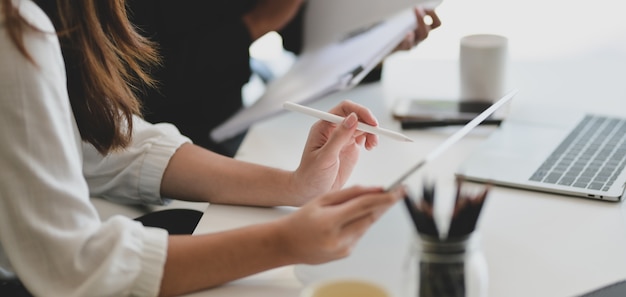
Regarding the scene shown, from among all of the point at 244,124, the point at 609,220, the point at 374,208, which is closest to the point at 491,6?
the point at 244,124

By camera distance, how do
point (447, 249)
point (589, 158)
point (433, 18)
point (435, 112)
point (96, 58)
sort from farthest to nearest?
point (433, 18), point (435, 112), point (589, 158), point (96, 58), point (447, 249)

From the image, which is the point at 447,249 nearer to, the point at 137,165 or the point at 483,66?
the point at 137,165

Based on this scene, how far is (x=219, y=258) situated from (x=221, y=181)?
25 centimetres

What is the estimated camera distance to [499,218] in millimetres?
1022

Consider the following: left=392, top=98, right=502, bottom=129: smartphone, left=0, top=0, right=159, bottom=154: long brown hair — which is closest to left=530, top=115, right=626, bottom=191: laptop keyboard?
left=392, top=98, right=502, bottom=129: smartphone

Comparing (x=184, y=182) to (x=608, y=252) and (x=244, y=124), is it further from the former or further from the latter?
(x=608, y=252)

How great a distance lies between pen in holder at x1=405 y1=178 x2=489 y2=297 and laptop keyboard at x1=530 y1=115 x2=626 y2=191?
0.42 m

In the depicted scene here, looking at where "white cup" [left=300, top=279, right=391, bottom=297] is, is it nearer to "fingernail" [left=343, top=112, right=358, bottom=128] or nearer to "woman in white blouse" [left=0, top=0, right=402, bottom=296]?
"woman in white blouse" [left=0, top=0, right=402, bottom=296]

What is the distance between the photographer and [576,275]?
880 mm

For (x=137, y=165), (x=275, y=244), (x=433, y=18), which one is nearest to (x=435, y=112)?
(x=433, y=18)

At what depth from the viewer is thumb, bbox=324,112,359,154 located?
0.95 metres

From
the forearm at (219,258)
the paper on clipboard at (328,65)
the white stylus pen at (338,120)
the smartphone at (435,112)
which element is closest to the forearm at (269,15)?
the paper on clipboard at (328,65)

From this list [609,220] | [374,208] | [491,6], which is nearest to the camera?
[374,208]

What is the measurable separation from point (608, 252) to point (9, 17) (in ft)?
2.15
